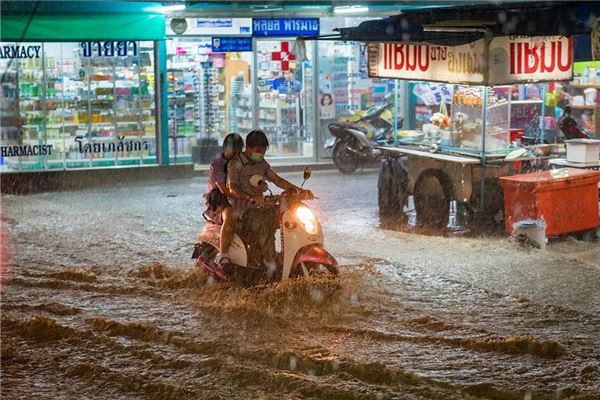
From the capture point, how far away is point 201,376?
7426mm

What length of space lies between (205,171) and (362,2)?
459cm

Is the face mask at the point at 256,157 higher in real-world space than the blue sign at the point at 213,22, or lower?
lower

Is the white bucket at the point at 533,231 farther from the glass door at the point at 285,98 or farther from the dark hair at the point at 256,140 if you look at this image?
the glass door at the point at 285,98

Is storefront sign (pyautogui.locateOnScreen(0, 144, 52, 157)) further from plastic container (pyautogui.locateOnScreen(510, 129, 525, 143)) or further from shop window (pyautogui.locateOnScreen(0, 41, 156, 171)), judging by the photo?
plastic container (pyautogui.locateOnScreen(510, 129, 525, 143))

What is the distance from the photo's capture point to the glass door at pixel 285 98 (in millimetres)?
20094

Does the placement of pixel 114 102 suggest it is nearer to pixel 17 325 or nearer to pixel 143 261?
pixel 143 261

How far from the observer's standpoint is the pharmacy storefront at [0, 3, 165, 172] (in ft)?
58.6

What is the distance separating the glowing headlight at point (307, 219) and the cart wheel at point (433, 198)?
448cm

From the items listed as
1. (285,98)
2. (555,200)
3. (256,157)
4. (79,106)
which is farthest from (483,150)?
(79,106)

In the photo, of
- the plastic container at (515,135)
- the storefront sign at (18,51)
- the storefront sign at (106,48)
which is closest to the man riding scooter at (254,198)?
the plastic container at (515,135)

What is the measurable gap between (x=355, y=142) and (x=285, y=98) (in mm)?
1965

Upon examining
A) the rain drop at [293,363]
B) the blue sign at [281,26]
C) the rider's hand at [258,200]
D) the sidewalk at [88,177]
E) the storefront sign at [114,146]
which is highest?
the blue sign at [281,26]

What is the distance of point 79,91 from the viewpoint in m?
18.6

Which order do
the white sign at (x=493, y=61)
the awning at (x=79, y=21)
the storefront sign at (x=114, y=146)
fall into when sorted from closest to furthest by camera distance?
the white sign at (x=493, y=61)
the awning at (x=79, y=21)
the storefront sign at (x=114, y=146)
